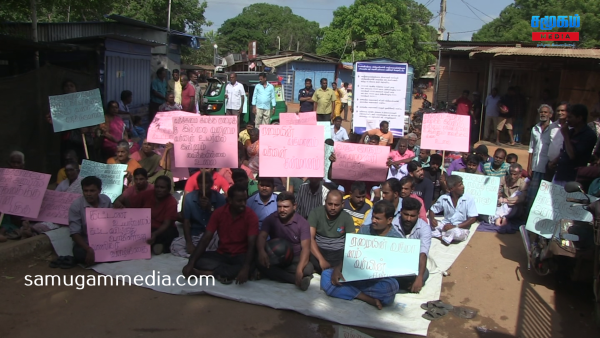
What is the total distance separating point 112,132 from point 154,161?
1733 mm

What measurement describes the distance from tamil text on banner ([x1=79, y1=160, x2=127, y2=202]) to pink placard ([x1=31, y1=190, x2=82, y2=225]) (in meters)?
0.61

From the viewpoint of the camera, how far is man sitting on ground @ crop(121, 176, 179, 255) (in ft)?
20.3

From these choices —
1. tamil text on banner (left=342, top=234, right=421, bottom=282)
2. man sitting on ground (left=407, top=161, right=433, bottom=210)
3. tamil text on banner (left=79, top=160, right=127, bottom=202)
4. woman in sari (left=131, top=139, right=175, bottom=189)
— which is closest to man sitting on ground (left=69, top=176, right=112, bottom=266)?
tamil text on banner (left=79, top=160, right=127, bottom=202)

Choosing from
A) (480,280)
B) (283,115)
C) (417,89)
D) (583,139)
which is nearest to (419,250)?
(480,280)

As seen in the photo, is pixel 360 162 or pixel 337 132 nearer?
pixel 360 162

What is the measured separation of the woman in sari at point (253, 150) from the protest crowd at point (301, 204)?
0.03 metres

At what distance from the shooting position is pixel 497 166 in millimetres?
8414

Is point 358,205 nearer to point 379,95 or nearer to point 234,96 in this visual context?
point 379,95

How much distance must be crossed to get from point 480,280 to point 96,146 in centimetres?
648

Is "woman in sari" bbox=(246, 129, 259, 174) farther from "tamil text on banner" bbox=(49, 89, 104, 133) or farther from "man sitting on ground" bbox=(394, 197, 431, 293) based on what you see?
"man sitting on ground" bbox=(394, 197, 431, 293)

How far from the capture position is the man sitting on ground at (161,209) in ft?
20.3

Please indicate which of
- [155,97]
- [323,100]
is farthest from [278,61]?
[155,97]

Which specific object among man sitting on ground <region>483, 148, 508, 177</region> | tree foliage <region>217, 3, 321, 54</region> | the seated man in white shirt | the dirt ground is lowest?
the dirt ground

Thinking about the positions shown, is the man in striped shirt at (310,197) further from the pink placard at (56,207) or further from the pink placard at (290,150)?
the pink placard at (56,207)
